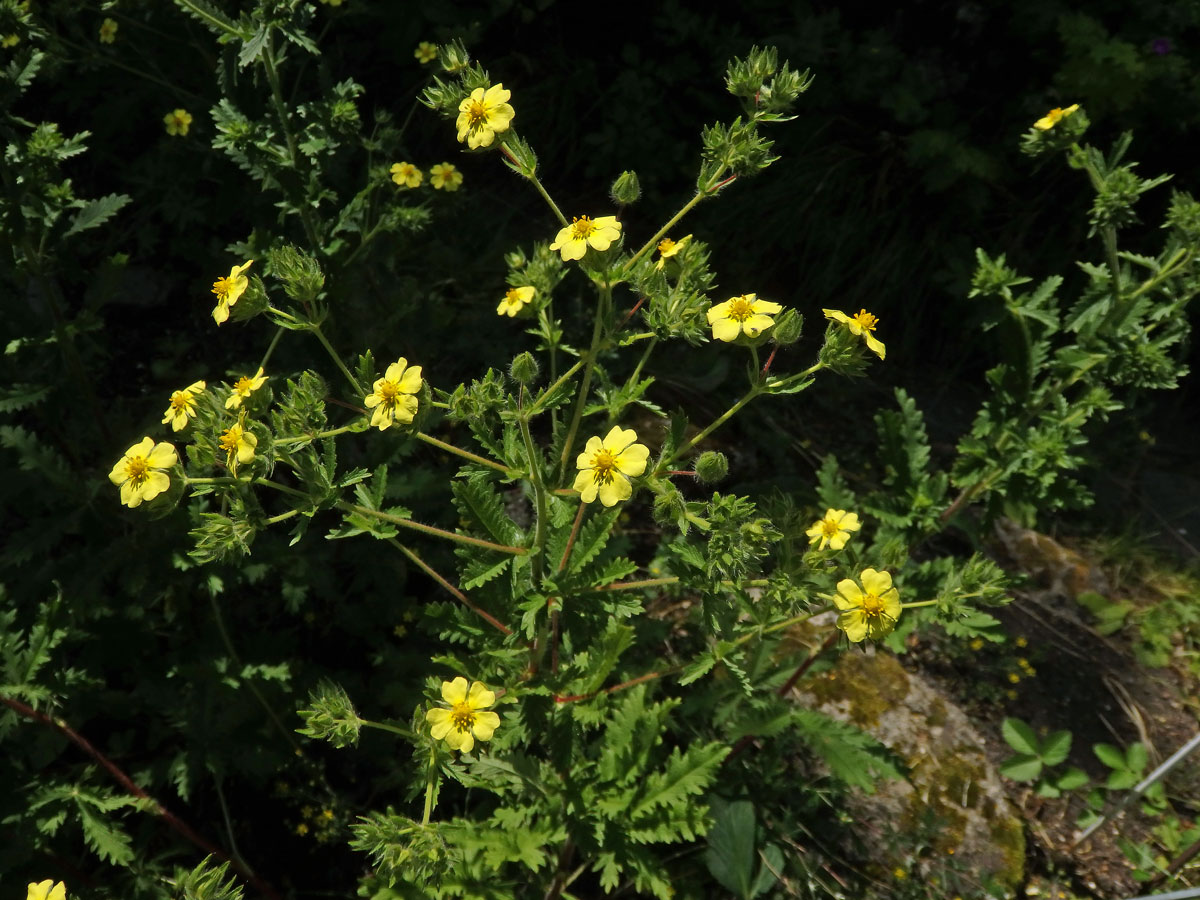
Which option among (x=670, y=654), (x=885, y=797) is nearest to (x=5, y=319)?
(x=670, y=654)

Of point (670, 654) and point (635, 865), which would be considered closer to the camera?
point (635, 865)

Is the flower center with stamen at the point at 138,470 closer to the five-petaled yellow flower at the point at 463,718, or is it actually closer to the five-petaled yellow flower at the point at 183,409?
the five-petaled yellow flower at the point at 183,409

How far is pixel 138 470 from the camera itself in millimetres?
1707

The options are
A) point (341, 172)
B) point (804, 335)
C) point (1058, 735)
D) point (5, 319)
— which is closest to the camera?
point (5, 319)

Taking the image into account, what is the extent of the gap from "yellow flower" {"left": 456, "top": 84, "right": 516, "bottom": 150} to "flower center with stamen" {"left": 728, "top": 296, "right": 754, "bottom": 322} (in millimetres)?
584

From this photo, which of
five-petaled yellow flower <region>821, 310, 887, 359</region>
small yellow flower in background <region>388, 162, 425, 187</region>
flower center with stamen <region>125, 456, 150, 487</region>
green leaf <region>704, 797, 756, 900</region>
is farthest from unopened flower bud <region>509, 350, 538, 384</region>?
green leaf <region>704, 797, 756, 900</region>

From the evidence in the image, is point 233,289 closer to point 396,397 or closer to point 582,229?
point 396,397

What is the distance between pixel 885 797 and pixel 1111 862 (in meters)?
0.75

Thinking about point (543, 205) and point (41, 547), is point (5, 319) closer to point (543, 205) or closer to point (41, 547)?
point (41, 547)

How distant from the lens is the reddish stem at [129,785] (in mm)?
2174

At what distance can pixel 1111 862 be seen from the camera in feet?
9.29

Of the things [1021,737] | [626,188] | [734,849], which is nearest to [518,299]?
[626,188]

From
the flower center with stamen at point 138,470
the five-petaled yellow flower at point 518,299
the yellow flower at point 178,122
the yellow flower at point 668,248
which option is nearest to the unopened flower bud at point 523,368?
the five-petaled yellow flower at point 518,299

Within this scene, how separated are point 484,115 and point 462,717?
1197 millimetres
